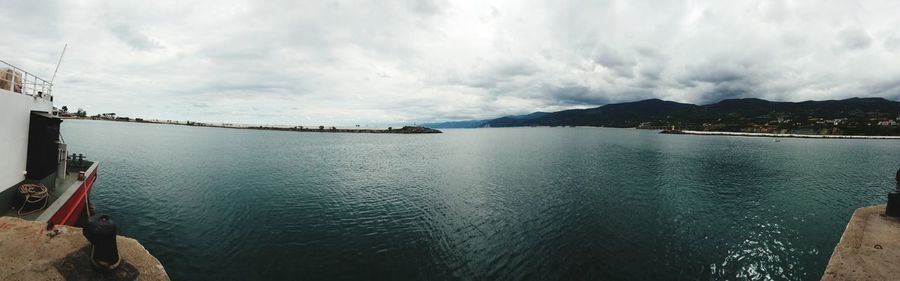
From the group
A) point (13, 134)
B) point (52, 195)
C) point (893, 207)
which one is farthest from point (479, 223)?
point (52, 195)

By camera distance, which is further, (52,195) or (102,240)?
(52,195)

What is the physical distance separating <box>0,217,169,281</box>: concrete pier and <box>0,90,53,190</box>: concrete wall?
29.1ft

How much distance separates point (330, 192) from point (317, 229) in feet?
48.0

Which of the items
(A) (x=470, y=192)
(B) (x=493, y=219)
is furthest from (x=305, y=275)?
(A) (x=470, y=192)

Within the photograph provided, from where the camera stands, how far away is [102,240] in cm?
1204

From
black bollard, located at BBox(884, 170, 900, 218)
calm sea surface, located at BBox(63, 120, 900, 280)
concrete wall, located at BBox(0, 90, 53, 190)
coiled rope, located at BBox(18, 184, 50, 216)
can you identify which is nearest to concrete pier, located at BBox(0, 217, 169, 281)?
calm sea surface, located at BBox(63, 120, 900, 280)

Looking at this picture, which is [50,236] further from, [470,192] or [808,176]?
[808,176]

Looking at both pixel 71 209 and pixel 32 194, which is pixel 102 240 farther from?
pixel 71 209

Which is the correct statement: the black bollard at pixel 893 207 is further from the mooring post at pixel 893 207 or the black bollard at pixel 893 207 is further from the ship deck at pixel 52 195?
the ship deck at pixel 52 195

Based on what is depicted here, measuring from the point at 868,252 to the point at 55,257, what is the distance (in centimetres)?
3465

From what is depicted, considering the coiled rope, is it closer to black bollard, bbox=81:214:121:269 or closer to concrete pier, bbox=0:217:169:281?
concrete pier, bbox=0:217:169:281

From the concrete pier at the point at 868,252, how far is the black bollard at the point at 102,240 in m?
27.7

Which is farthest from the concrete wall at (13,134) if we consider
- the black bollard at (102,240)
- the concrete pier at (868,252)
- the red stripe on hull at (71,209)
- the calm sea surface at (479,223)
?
the concrete pier at (868,252)

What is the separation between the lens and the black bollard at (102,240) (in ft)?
38.8
